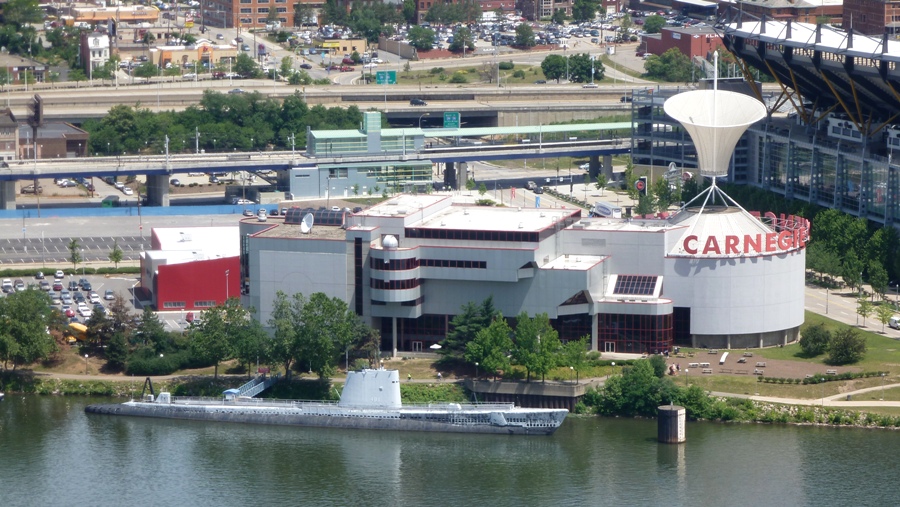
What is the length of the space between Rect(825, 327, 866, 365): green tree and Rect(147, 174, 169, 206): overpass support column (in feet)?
230

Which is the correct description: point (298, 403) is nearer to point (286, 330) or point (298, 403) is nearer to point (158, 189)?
point (286, 330)

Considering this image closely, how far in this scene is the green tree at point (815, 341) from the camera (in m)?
107

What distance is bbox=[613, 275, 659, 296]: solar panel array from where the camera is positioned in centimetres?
10919

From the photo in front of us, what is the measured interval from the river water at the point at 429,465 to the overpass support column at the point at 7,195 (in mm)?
56778

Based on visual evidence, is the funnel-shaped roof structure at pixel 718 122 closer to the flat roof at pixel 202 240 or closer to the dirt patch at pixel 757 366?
the dirt patch at pixel 757 366

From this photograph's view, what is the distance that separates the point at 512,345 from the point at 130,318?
72.7ft

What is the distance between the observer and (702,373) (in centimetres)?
10381

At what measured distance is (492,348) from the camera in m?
103

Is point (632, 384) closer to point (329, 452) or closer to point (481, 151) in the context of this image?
point (329, 452)

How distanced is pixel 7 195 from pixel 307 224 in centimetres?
5317

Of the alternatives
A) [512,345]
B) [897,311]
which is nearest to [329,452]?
[512,345]

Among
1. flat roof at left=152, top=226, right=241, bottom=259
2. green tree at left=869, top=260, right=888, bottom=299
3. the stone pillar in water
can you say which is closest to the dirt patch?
the stone pillar in water

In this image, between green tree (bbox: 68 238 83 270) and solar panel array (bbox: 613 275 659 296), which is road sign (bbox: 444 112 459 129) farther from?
solar panel array (bbox: 613 275 659 296)

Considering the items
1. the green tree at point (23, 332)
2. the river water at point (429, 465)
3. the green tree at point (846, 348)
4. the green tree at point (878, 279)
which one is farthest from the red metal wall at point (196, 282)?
the green tree at point (878, 279)
